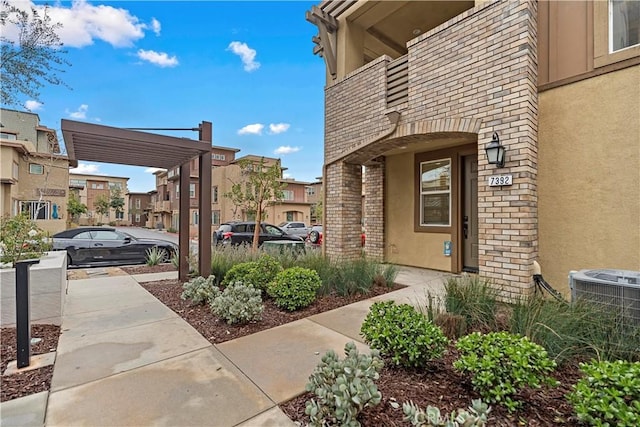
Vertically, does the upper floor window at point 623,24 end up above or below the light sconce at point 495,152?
above

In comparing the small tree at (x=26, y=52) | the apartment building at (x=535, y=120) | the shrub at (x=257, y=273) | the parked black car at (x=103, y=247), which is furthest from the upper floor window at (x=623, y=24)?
the parked black car at (x=103, y=247)

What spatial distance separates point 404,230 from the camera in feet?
25.9

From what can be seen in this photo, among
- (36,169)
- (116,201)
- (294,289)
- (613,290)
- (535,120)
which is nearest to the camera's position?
(613,290)

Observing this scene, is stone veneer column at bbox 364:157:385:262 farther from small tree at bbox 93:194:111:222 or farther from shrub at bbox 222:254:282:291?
small tree at bbox 93:194:111:222

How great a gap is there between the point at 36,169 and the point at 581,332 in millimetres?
28027

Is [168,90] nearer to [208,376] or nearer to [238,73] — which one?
[238,73]

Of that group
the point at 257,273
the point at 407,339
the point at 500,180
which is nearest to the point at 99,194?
the point at 257,273

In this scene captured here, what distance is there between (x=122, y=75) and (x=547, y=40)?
411 inches

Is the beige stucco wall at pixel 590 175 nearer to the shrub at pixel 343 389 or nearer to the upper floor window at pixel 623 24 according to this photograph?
the upper floor window at pixel 623 24

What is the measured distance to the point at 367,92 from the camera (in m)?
6.71

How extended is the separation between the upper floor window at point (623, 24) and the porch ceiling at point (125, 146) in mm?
6275

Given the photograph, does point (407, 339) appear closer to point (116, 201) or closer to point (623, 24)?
point (623, 24)

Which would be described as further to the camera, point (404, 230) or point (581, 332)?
point (404, 230)

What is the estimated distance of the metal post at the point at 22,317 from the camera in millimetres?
2686
